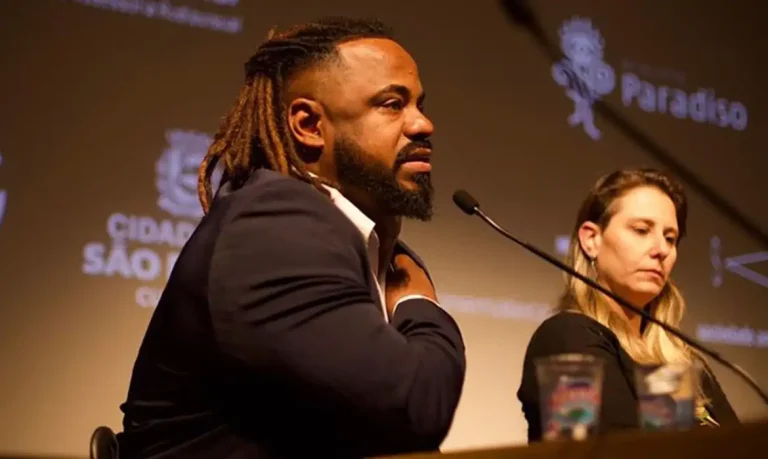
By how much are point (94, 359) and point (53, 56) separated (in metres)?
0.77

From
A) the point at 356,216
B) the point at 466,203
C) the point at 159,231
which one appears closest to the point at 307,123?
the point at 356,216

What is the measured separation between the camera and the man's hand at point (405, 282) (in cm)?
162

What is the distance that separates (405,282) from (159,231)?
4.37ft

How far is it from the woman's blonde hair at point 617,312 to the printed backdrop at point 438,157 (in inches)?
6.6

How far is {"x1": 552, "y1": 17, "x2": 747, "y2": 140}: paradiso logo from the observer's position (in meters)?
3.67

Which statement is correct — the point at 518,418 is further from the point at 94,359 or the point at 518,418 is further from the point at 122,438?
the point at 122,438

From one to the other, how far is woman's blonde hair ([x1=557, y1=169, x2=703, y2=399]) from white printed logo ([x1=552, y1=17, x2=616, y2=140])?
1.05 meters

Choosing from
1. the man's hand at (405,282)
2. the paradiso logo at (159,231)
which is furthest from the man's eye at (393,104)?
the paradiso logo at (159,231)

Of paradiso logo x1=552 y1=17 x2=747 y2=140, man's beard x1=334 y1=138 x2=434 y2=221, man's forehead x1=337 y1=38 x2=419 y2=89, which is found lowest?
man's beard x1=334 y1=138 x2=434 y2=221

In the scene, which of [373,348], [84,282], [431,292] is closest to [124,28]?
[84,282]

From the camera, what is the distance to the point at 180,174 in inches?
114

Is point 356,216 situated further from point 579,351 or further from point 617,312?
point 617,312

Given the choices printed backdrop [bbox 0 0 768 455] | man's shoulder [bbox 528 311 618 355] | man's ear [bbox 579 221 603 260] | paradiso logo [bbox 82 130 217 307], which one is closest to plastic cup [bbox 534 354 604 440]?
printed backdrop [bbox 0 0 768 455]

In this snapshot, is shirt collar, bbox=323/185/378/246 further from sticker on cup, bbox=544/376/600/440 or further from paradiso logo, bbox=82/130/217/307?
paradiso logo, bbox=82/130/217/307
